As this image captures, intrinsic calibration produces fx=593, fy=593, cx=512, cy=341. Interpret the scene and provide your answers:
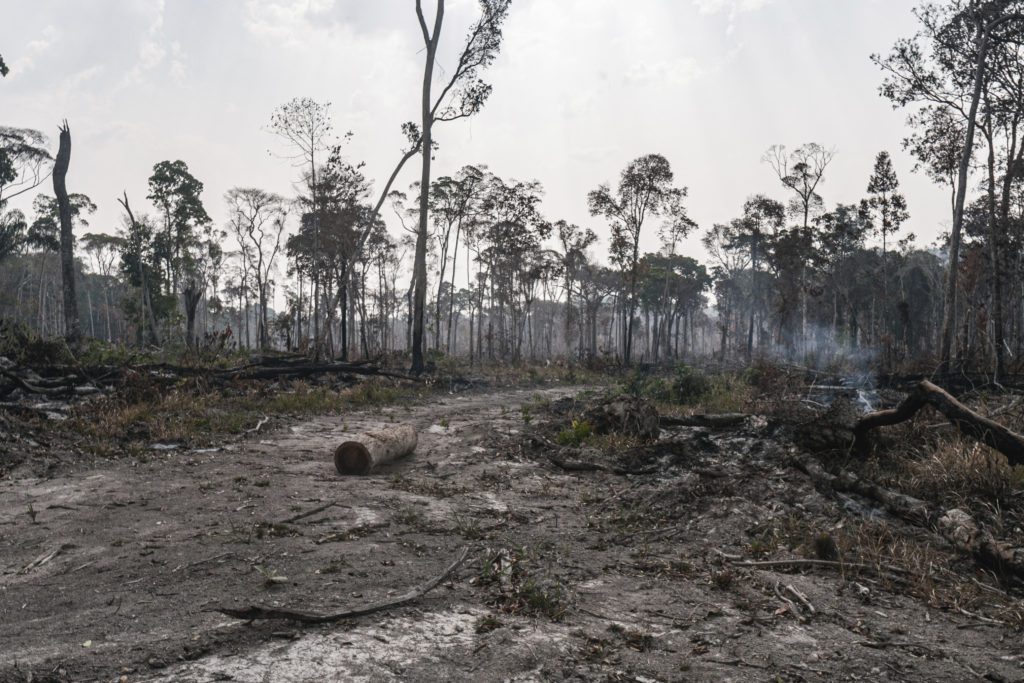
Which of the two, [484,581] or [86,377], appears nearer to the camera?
[484,581]

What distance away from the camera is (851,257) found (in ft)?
145

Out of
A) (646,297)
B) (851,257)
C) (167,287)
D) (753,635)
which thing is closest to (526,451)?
(753,635)

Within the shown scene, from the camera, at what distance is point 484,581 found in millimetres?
3830

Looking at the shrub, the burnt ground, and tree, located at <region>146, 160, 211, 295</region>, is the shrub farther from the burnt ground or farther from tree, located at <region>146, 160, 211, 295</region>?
tree, located at <region>146, 160, 211, 295</region>

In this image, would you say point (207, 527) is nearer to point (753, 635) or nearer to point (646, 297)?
point (753, 635)

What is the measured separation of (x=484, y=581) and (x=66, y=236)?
19.4 metres

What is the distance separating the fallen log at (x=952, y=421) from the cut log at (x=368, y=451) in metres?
A: 5.46

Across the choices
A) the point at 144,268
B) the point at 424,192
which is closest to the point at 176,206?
the point at 144,268

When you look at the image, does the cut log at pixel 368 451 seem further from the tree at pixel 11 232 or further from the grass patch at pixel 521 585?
the tree at pixel 11 232

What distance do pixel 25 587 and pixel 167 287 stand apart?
36.7m

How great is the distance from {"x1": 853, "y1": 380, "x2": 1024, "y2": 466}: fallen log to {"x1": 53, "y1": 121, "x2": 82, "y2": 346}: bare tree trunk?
1883 centimetres

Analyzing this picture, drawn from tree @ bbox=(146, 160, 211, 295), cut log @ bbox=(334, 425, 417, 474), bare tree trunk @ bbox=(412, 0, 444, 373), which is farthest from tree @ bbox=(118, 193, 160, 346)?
cut log @ bbox=(334, 425, 417, 474)

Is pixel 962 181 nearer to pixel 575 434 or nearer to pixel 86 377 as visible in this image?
pixel 575 434

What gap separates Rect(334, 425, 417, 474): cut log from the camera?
6.95m
